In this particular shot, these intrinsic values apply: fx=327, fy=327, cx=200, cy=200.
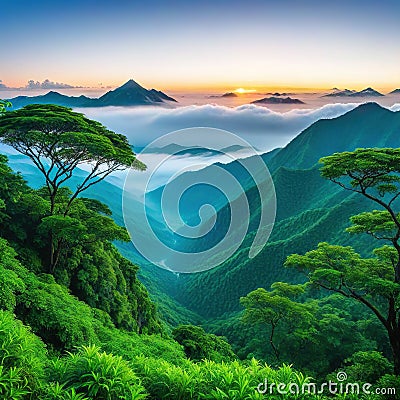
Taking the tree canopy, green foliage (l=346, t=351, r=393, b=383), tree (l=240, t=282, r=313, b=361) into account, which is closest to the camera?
green foliage (l=346, t=351, r=393, b=383)

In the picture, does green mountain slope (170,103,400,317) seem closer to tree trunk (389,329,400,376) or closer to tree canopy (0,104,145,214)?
tree trunk (389,329,400,376)

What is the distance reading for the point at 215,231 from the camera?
136 meters

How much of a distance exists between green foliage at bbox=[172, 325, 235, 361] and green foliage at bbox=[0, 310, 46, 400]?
631 inches

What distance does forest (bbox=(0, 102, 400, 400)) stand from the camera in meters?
4.93

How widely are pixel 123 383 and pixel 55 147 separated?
42.3 feet

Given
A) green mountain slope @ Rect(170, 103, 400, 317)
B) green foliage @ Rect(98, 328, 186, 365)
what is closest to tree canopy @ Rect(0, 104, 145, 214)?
green foliage @ Rect(98, 328, 186, 365)

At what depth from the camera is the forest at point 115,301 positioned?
16.2ft

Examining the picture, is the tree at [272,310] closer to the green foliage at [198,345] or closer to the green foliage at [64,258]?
the green foliage at [198,345]

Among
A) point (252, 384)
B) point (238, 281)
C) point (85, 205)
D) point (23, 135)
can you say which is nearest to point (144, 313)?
point (85, 205)

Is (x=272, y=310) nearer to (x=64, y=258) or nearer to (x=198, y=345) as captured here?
(x=198, y=345)

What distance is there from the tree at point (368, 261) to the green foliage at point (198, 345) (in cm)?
883

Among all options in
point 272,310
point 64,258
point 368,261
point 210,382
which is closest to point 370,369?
point 368,261

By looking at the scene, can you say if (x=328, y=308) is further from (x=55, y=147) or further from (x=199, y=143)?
(x=55, y=147)

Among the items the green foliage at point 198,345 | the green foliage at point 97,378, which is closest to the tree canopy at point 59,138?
the green foliage at point 97,378
